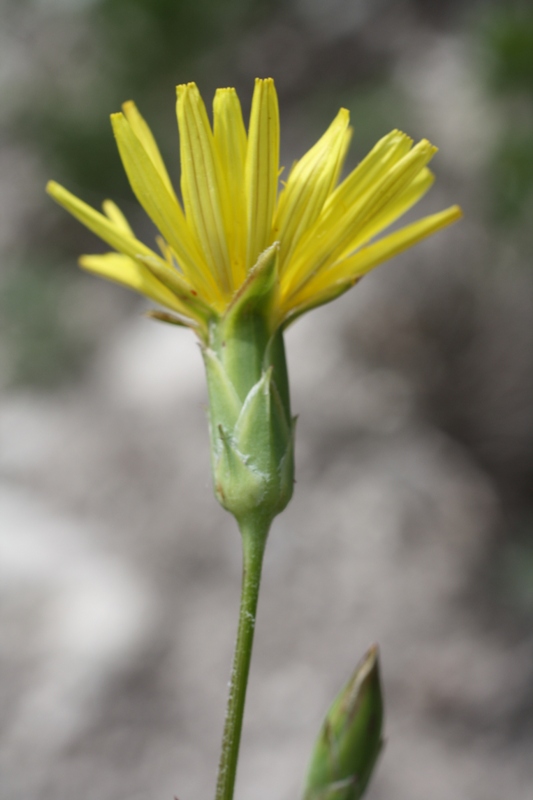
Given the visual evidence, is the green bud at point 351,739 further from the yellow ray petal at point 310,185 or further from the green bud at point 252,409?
the yellow ray petal at point 310,185

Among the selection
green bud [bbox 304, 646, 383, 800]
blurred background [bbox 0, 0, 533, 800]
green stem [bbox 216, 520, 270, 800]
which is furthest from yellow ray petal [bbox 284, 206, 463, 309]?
blurred background [bbox 0, 0, 533, 800]

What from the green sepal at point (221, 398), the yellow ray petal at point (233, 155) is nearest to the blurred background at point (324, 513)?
the green sepal at point (221, 398)

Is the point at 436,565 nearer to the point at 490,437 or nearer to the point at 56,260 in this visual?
the point at 490,437

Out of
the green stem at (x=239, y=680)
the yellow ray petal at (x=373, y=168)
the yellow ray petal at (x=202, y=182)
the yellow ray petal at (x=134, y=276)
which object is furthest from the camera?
the yellow ray petal at (x=134, y=276)

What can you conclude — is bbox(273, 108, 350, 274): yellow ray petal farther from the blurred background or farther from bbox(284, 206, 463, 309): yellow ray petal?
the blurred background

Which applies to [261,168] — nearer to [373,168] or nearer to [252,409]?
[373,168]

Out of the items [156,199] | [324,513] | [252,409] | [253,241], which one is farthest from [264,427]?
[324,513]
